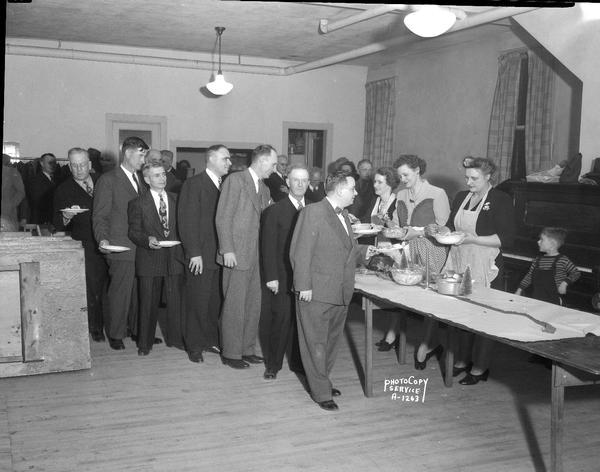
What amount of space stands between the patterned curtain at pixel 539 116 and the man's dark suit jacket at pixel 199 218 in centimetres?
476

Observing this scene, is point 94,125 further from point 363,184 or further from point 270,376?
point 270,376

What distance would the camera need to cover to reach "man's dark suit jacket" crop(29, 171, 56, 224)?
793 centimetres

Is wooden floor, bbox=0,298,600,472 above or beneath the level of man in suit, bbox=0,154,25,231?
beneath

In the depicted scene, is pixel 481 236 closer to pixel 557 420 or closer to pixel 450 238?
pixel 450 238

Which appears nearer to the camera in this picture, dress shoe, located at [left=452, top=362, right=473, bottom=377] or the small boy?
dress shoe, located at [left=452, top=362, right=473, bottom=377]

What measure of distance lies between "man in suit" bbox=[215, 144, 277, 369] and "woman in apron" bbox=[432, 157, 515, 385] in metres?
1.36

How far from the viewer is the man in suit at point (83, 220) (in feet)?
18.1

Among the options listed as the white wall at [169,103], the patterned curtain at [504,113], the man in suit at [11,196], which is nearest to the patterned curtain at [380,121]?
the white wall at [169,103]

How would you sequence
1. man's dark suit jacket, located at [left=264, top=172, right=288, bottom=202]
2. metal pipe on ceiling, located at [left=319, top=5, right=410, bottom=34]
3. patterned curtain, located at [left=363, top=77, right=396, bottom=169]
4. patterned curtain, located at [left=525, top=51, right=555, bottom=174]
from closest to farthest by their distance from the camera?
1. metal pipe on ceiling, located at [left=319, top=5, right=410, bottom=34]
2. patterned curtain, located at [left=525, top=51, right=555, bottom=174]
3. man's dark suit jacket, located at [left=264, top=172, right=288, bottom=202]
4. patterned curtain, located at [left=363, top=77, right=396, bottom=169]

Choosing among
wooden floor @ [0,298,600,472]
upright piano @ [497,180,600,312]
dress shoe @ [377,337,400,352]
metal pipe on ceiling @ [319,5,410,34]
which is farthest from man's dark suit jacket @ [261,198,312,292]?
metal pipe on ceiling @ [319,5,410,34]

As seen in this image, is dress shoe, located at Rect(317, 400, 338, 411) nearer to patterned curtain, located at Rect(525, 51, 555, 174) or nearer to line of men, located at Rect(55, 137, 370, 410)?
line of men, located at Rect(55, 137, 370, 410)

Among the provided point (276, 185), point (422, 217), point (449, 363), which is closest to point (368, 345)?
point (449, 363)

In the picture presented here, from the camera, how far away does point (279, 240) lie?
4527mm

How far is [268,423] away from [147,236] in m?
1.90
